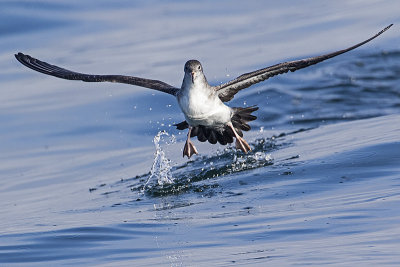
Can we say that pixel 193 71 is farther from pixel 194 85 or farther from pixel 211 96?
pixel 211 96

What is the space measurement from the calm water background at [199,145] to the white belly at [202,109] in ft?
2.61

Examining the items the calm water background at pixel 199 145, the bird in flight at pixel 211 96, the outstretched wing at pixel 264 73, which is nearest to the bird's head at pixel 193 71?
the bird in flight at pixel 211 96

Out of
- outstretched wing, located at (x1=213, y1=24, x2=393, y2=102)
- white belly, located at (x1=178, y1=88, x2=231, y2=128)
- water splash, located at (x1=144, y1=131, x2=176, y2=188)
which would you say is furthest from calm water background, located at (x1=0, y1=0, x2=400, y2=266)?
outstretched wing, located at (x1=213, y1=24, x2=393, y2=102)

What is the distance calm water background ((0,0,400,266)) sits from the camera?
23.9ft

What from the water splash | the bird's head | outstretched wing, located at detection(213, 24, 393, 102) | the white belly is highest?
the bird's head

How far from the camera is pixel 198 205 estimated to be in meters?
8.78

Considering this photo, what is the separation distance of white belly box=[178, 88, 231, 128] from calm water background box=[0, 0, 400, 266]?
2.61ft

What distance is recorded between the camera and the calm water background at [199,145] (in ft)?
23.9

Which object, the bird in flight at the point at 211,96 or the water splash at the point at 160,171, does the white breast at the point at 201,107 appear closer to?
the bird in flight at the point at 211,96

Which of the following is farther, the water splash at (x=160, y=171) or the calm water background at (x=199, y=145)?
the water splash at (x=160, y=171)

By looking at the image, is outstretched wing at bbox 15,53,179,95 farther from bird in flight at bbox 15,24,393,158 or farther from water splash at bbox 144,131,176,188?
water splash at bbox 144,131,176,188

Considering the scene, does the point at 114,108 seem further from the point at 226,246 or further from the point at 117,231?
the point at 226,246

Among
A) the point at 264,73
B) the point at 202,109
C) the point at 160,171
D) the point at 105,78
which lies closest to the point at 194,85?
the point at 202,109

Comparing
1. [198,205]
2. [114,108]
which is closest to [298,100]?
[114,108]
